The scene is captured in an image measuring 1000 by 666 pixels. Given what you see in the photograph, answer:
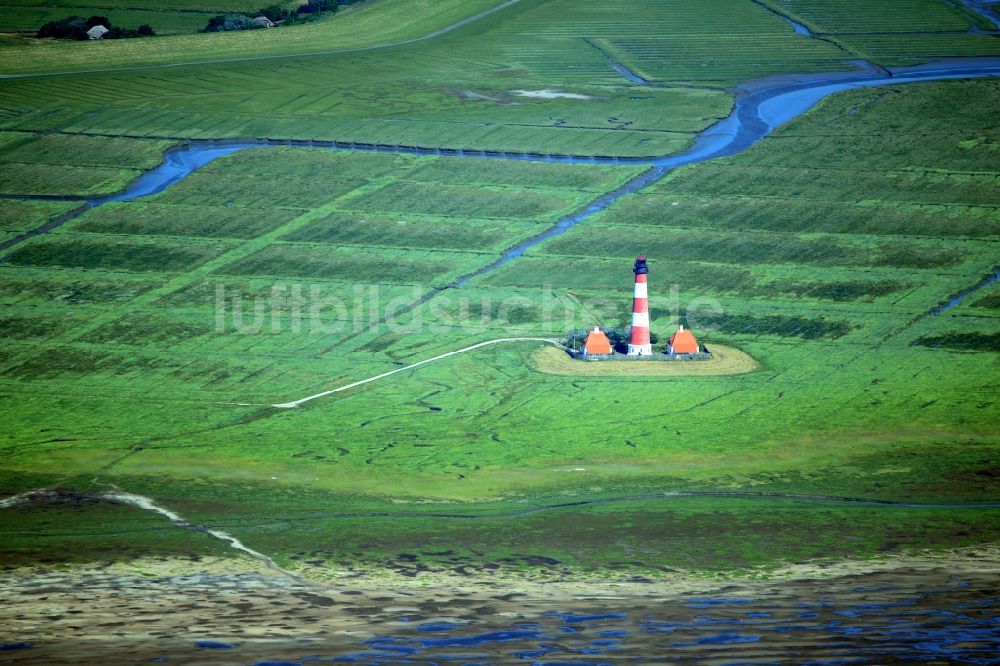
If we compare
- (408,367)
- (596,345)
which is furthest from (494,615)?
(596,345)

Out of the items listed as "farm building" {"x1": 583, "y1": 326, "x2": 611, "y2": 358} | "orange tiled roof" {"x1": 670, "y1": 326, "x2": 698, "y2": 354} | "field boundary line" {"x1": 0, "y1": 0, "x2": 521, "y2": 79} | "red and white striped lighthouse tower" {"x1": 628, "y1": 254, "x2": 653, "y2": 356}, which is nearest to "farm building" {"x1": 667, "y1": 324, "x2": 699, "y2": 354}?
"orange tiled roof" {"x1": 670, "y1": 326, "x2": 698, "y2": 354}

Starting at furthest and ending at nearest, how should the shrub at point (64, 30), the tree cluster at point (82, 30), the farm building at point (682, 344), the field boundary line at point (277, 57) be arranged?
1. the shrub at point (64, 30)
2. the tree cluster at point (82, 30)
3. the field boundary line at point (277, 57)
4. the farm building at point (682, 344)

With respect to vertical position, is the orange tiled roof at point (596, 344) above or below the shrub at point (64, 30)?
below

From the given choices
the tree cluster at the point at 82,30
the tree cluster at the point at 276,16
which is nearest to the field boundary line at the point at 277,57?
the tree cluster at the point at 82,30

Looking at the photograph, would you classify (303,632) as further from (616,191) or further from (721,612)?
(616,191)

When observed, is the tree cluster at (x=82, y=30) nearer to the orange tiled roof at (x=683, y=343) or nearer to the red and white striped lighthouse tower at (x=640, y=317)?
the red and white striped lighthouse tower at (x=640, y=317)

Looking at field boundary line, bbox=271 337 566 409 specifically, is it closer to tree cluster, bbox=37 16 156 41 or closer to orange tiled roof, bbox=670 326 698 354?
orange tiled roof, bbox=670 326 698 354

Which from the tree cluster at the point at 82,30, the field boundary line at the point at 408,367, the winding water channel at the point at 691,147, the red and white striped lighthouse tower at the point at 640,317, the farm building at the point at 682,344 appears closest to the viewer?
the field boundary line at the point at 408,367
